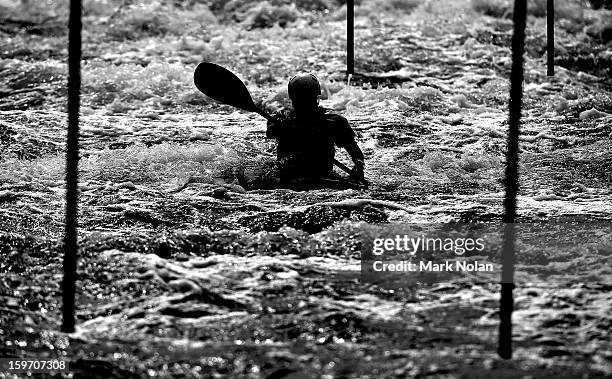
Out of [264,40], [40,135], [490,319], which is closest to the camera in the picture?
[490,319]

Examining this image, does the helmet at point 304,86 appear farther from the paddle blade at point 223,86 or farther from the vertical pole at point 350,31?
the vertical pole at point 350,31

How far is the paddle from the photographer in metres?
6.69

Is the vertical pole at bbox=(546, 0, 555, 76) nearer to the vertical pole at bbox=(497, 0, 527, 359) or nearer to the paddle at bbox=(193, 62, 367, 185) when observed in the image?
the paddle at bbox=(193, 62, 367, 185)

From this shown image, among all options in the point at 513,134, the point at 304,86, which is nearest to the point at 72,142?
the point at 513,134

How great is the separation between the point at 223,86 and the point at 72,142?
3085 millimetres

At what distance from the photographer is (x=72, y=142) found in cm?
371

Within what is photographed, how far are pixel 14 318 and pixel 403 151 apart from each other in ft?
14.4

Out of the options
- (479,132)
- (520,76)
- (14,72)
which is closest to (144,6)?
(14,72)

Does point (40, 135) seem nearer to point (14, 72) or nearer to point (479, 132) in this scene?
point (14, 72)

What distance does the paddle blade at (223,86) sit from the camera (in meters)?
6.69

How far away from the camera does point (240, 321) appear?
4.35 m

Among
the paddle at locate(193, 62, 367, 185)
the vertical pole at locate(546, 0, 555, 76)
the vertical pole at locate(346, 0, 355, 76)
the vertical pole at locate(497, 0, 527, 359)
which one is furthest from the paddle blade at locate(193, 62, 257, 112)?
the vertical pole at locate(546, 0, 555, 76)

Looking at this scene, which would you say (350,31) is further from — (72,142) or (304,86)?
(72,142)

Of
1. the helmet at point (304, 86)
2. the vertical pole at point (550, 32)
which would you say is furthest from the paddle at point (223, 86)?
the vertical pole at point (550, 32)
